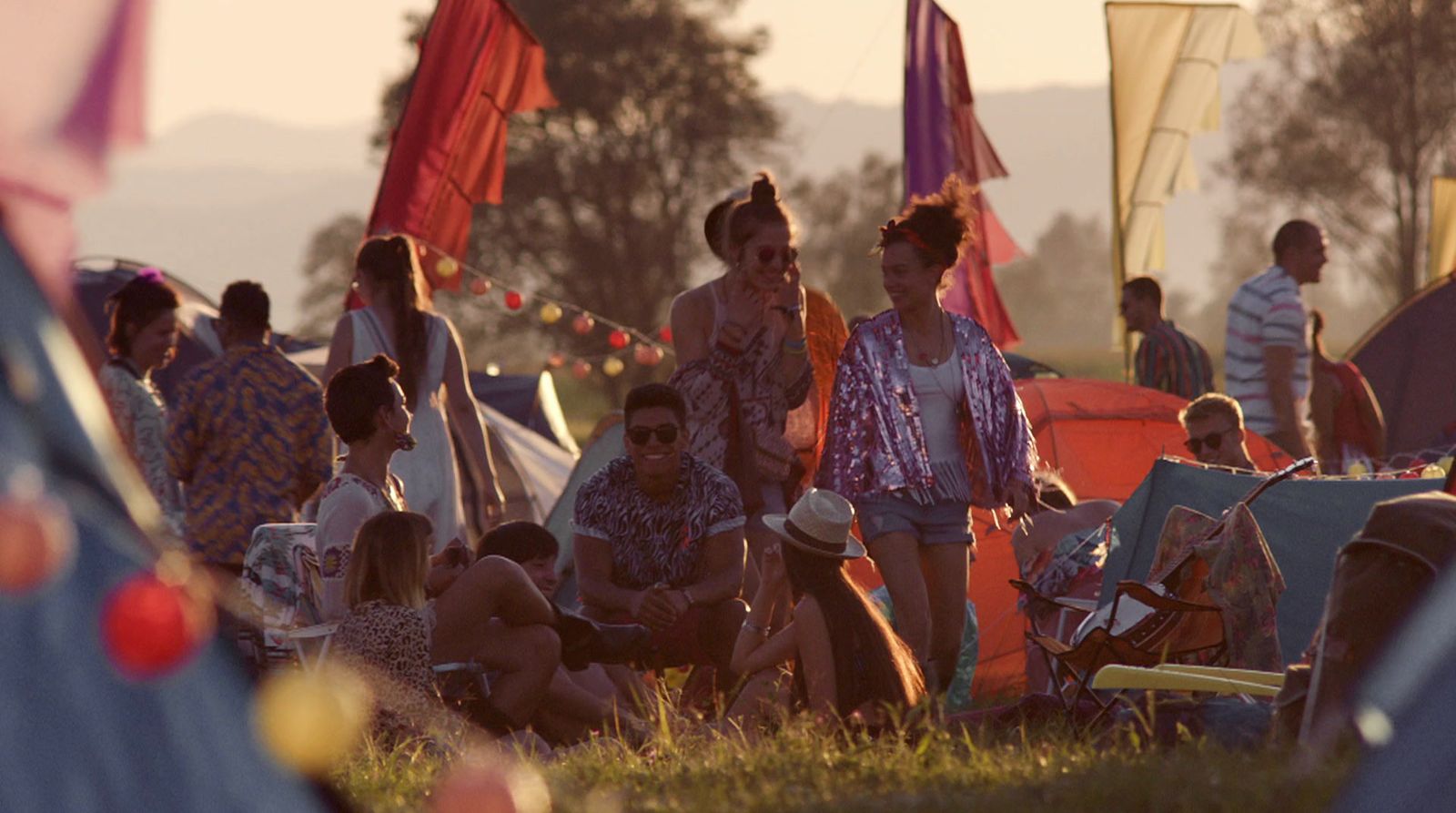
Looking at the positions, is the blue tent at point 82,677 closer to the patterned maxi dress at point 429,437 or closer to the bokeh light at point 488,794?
the bokeh light at point 488,794

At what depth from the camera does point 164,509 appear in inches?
303

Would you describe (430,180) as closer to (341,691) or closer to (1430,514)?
(341,691)

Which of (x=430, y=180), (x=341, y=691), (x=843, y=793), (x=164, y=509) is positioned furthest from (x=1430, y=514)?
(x=430, y=180)

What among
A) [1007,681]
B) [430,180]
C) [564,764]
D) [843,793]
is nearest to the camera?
[843,793]

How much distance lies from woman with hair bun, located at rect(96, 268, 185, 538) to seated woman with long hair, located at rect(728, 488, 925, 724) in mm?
2285

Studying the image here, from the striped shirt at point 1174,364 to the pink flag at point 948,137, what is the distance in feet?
7.12

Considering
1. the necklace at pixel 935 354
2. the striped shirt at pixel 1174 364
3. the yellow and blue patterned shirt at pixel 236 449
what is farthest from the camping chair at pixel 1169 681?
the striped shirt at pixel 1174 364

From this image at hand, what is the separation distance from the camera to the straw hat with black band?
5.83 metres

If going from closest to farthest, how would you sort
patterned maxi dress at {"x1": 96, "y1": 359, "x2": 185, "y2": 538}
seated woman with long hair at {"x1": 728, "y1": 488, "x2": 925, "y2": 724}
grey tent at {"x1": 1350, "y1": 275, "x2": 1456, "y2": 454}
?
seated woman with long hair at {"x1": 728, "y1": 488, "x2": 925, "y2": 724} → patterned maxi dress at {"x1": 96, "y1": 359, "x2": 185, "y2": 538} → grey tent at {"x1": 1350, "y1": 275, "x2": 1456, "y2": 454}

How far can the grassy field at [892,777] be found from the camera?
3764 mm

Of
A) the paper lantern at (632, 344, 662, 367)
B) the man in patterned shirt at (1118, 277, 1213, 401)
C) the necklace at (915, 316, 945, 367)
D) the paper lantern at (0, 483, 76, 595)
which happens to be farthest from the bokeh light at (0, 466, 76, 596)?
the paper lantern at (632, 344, 662, 367)

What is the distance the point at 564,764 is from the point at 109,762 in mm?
1960

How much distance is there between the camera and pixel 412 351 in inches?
280

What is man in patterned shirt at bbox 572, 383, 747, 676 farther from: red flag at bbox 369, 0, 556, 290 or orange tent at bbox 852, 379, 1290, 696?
red flag at bbox 369, 0, 556, 290
